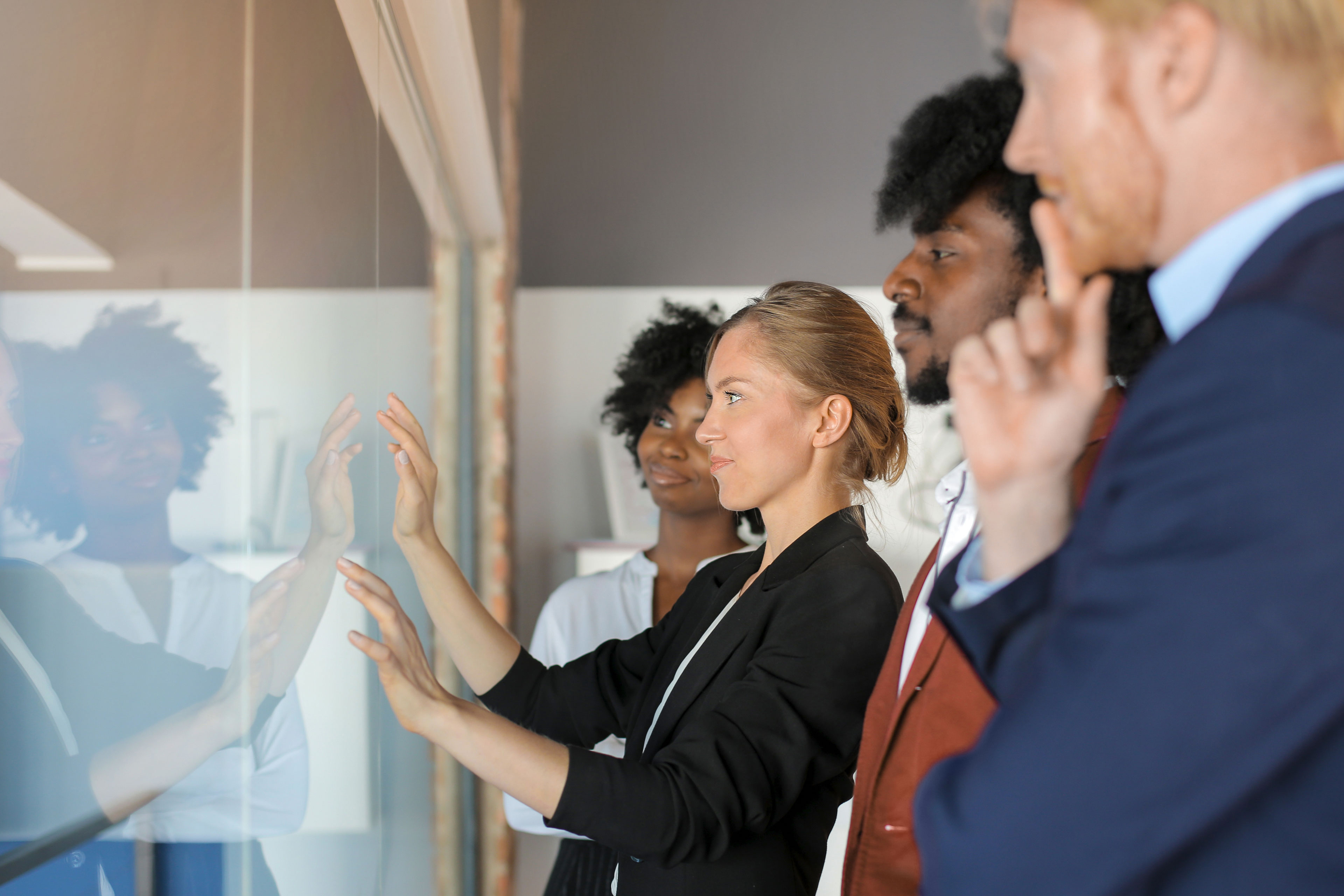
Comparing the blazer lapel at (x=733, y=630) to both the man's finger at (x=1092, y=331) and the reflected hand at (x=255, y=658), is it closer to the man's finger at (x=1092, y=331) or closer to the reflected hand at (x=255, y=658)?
the reflected hand at (x=255, y=658)

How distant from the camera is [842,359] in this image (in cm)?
160

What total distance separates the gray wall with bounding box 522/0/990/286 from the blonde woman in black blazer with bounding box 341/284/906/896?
6.72 ft

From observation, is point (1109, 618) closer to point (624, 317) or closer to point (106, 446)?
point (106, 446)

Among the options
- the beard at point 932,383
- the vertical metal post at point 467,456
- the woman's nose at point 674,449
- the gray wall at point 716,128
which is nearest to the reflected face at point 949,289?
the beard at point 932,383

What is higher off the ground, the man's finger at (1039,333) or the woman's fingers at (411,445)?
the man's finger at (1039,333)

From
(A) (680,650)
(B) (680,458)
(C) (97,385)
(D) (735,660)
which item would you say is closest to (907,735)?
(D) (735,660)

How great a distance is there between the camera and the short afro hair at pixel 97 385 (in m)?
0.56

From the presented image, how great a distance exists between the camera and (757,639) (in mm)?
1387

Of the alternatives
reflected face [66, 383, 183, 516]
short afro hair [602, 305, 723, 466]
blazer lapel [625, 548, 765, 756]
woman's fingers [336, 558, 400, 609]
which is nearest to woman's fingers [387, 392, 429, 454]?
woman's fingers [336, 558, 400, 609]

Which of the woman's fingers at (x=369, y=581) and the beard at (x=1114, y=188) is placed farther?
the woman's fingers at (x=369, y=581)

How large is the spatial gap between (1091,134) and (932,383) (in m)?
0.88

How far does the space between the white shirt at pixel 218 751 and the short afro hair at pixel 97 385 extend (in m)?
0.05

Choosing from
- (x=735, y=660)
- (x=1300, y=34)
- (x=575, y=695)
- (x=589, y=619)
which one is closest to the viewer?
(x=1300, y=34)

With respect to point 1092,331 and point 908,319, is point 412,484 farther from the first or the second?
point 1092,331
